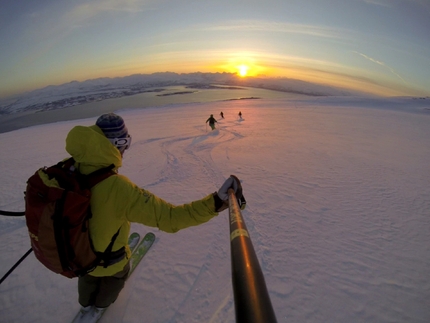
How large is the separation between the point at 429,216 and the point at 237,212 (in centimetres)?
567

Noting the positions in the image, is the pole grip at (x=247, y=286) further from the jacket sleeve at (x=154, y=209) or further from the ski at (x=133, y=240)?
the ski at (x=133, y=240)

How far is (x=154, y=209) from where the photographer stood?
169 centimetres

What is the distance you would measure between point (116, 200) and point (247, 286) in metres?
1.16

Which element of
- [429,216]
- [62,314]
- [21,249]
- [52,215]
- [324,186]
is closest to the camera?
[52,215]

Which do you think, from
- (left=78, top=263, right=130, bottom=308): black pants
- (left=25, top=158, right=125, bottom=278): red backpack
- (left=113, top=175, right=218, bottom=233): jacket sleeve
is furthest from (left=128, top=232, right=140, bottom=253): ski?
(left=113, top=175, right=218, bottom=233): jacket sleeve

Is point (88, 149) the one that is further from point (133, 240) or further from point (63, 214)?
point (133, 240)

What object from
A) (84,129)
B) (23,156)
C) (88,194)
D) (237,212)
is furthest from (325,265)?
(23,156)

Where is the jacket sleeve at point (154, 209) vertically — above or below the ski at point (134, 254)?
above

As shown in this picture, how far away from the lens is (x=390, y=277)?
3.22 metres

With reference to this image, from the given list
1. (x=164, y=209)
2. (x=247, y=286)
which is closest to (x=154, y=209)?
(x=164, y=209)

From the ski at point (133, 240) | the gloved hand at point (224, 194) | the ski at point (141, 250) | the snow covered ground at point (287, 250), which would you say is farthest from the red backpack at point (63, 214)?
the ski at point (133, 240)

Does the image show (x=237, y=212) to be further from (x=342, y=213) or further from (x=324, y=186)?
(x=324, y=186)

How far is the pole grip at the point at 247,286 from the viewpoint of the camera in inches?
33.8

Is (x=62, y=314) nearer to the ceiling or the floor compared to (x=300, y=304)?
nearer to the floor
